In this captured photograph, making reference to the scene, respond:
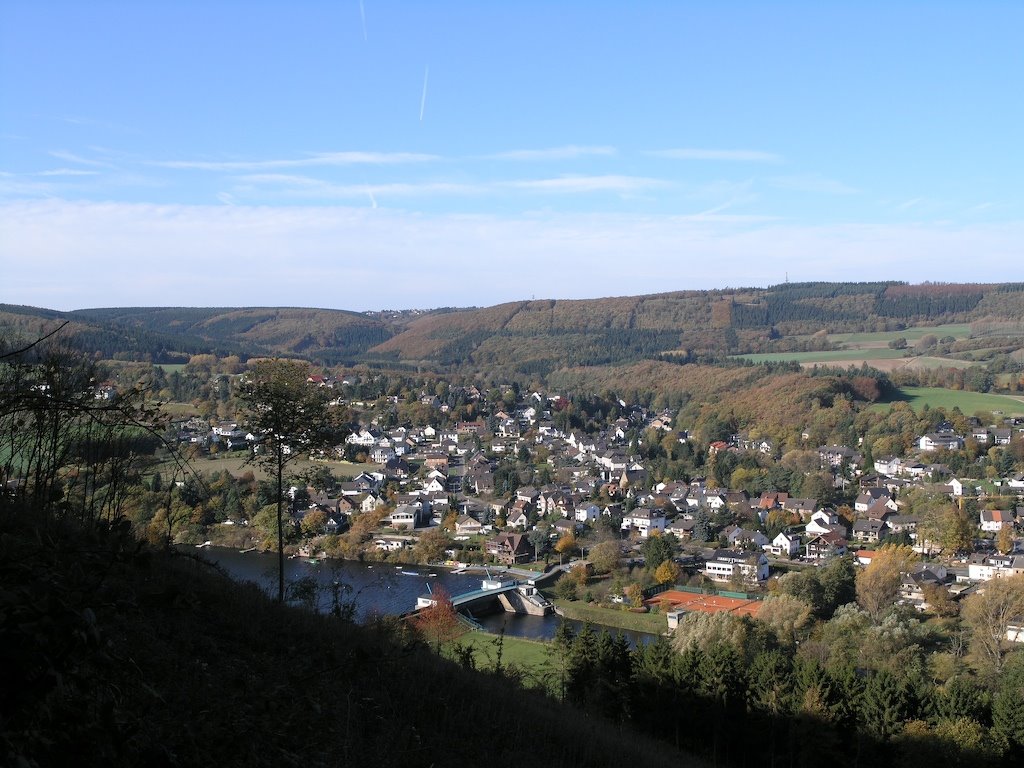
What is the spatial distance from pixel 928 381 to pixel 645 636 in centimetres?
3295


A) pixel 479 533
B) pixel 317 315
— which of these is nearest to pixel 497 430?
pixel 479 533

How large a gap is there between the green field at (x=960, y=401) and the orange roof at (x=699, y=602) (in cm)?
2152

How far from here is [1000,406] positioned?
3488cm

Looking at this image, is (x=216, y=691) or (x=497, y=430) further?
(x=497, y=430)

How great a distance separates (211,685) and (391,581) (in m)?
14.3

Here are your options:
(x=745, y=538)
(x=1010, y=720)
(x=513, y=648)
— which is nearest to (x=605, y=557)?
(x=745, y=538)

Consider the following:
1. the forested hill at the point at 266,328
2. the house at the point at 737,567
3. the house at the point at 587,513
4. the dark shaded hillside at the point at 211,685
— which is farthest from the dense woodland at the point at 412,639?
the forested hill at the point at 266,328

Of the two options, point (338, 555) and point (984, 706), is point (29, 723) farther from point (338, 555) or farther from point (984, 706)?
point (338, 555)

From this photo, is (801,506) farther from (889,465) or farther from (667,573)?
(667,573)

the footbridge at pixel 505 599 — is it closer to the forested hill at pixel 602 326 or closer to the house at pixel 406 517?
the house at pixel 406 517

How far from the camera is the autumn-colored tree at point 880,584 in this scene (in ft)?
47.7

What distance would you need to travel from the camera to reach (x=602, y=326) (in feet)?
224

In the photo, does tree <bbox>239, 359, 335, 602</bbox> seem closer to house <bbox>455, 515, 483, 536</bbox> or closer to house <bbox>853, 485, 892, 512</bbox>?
house <bbox>455, 515, 483, 536</bbox>

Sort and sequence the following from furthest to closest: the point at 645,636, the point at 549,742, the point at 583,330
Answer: the point at 583,330, the point at 645,636, the point at 549,742
